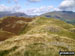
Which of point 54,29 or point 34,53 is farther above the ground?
point 34,53

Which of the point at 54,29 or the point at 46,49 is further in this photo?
the point at 54,29

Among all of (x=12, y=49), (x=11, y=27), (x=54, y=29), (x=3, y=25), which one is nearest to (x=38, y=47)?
(x=12, y=49)

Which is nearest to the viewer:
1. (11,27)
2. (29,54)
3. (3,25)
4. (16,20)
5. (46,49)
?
(29,54)

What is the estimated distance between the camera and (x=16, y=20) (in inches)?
6535

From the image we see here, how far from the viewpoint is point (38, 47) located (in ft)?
169

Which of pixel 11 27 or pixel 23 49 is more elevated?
pixel 23 49

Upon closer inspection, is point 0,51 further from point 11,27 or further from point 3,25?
point 3,25

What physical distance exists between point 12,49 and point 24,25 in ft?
314

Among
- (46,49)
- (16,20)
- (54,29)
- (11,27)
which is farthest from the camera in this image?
(16,20)

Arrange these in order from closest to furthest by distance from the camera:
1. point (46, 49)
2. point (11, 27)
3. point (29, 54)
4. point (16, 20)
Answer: point (29, 54)
point (46, 49)
point (11, 27)
point (16, 20)

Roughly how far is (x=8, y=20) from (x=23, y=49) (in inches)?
4870

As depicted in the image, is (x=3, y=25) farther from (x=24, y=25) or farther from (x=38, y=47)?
(x=38, y=47)

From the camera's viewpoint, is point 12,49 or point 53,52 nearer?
point 53,52

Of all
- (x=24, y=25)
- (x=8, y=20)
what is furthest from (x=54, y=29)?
(x=8, y=20)
